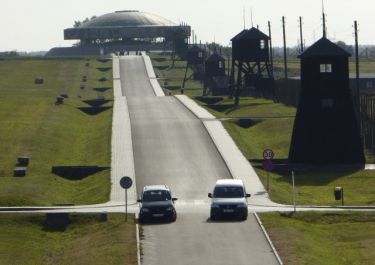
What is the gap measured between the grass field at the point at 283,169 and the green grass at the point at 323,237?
6.52 metres

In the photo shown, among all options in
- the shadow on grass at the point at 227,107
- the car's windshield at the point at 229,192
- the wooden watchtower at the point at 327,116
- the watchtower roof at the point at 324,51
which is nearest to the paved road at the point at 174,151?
the shadow on grass at the point at 227,107

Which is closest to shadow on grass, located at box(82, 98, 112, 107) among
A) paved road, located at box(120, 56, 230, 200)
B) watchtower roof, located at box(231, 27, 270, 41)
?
paved road, located at box(120, 56, 230, 200)

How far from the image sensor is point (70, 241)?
140 feet

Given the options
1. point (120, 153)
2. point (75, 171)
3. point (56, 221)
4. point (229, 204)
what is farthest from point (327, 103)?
point (56, 221)

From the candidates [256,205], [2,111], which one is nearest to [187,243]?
[256,205]

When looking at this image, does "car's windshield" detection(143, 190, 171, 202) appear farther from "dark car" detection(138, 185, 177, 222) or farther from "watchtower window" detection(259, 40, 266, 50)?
"watchtower window" detection(259, 40, 266, 50)

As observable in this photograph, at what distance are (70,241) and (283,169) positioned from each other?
25.4 metres

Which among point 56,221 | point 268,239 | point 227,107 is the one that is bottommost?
point 268,239

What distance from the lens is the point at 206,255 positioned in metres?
37.3

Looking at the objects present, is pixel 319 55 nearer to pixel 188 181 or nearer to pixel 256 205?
pixel 188 181

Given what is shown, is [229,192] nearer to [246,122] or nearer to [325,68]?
[325,68]

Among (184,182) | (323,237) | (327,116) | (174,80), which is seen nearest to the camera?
(323,237)

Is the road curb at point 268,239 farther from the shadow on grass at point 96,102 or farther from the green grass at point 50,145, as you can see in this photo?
the shadow on grass at point 96,102

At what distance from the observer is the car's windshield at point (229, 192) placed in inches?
1807
